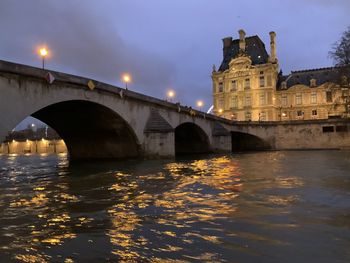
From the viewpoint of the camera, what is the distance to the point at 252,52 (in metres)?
97.9

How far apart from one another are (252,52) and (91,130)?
232 ft

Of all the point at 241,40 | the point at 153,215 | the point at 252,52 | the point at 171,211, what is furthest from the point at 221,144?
the point at 241,40

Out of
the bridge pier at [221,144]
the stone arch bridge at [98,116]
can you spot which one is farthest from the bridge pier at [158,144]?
the bridge pier at [221,144]

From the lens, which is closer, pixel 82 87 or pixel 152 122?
pixel 82 87

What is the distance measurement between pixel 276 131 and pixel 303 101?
93.0 feet

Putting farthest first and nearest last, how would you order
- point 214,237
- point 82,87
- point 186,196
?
point 82,87
point 186,196
point 214,237

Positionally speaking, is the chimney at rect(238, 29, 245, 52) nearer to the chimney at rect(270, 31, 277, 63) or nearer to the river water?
the chimney at rect(270, 31, 277, 63)

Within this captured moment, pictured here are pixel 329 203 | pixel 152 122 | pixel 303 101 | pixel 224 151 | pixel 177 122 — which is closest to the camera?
pixel 329 203

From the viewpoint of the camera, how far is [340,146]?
63.7 meters

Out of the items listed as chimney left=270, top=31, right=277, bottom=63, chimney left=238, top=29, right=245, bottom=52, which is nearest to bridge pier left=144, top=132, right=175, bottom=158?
chimney left=270, top=31, right=277, bottom=63

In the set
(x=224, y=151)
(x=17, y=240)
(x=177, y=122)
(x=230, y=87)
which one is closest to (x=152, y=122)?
(x=177, y=122)

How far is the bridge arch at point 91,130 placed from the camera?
30.0 m

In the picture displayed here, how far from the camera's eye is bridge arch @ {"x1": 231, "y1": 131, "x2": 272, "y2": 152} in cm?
6806

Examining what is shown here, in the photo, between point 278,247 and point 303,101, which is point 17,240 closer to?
point 278,247
